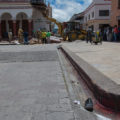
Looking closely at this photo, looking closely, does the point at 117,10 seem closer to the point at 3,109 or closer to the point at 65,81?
the point at 65,81

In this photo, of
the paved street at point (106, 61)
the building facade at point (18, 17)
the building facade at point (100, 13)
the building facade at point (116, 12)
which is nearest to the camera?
the paved street at point (106, 61)

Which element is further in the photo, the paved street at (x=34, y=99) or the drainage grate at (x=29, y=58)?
the drainage grate at (x=29, y=58)

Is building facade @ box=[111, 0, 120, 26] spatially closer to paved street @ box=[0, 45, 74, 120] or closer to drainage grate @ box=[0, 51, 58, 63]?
drainage grate @ box=[0, 51, 58, 63]

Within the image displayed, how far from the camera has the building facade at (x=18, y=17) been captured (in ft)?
108

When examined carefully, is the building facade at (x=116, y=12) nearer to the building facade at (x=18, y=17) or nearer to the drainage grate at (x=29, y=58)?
the building facade at (x=18, y=17)

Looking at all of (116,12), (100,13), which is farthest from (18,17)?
(116,12)

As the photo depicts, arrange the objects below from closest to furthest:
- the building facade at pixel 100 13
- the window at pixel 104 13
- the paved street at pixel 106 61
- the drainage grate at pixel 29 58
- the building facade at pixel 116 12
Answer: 1. the paved street at pixel 106 61
2. the drainage grate at pixel 29 58
3. the building facade at pixel 116 12
4. the building facade at pixel 100 13
5. the window at pixel 104 13

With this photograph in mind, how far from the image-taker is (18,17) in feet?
117

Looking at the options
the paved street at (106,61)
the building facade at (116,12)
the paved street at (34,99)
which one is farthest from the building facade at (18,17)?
the paved street at (34,99)

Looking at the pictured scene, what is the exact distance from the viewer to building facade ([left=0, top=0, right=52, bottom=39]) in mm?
32812

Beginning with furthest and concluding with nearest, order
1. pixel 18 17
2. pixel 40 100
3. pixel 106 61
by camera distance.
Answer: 1. pixel 18 17
2. pixel 106 61
3. pixel 40 100

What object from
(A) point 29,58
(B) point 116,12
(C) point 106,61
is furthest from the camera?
(B) point 116,12

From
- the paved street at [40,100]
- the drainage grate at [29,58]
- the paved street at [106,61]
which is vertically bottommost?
the paved street at [40,100]

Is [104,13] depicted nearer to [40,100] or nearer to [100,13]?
[100,13]
